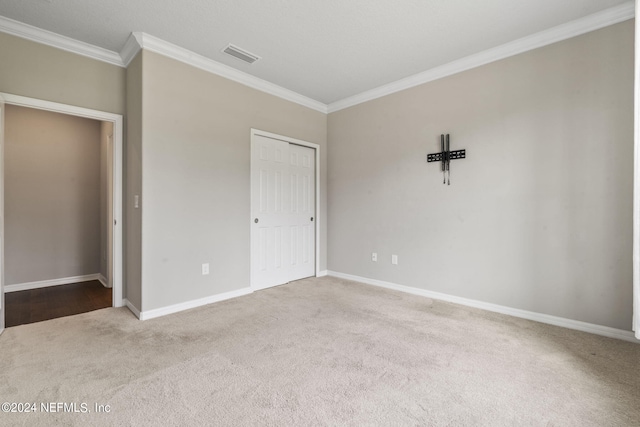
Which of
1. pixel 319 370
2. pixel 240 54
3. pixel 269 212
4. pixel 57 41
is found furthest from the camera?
pixel 269 212

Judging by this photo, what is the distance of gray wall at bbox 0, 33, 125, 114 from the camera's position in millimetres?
2609

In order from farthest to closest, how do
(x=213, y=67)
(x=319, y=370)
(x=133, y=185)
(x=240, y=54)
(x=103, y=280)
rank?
1. (x=103, y=280)
2. (x=213, y=67)
3. (x=240, y=54)
4. (x=133, y=185)
5. (x=319, y=370)

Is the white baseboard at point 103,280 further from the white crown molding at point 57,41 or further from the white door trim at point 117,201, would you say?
the white crown molding at point 57,41

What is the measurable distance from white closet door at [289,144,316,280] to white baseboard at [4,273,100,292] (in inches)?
117

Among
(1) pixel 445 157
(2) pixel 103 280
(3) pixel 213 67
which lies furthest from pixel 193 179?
(1) pixel 445 157

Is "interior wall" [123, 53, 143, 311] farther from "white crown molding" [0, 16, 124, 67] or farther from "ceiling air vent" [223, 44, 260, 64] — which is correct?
"ceiling air vent" [223, 44, 260, 64]

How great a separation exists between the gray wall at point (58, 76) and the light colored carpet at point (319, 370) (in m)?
2.09

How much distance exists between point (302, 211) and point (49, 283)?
357 centimetres

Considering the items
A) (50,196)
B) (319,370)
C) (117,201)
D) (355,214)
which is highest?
(50,196)

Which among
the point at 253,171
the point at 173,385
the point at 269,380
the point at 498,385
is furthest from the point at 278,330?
the point at 253,171

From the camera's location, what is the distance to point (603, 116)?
252 centimetres

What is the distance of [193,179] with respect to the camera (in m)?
3.21

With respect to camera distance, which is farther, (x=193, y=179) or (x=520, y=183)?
(x=193, y=179)

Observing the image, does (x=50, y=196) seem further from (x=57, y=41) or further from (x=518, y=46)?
(x=518, y=46)
